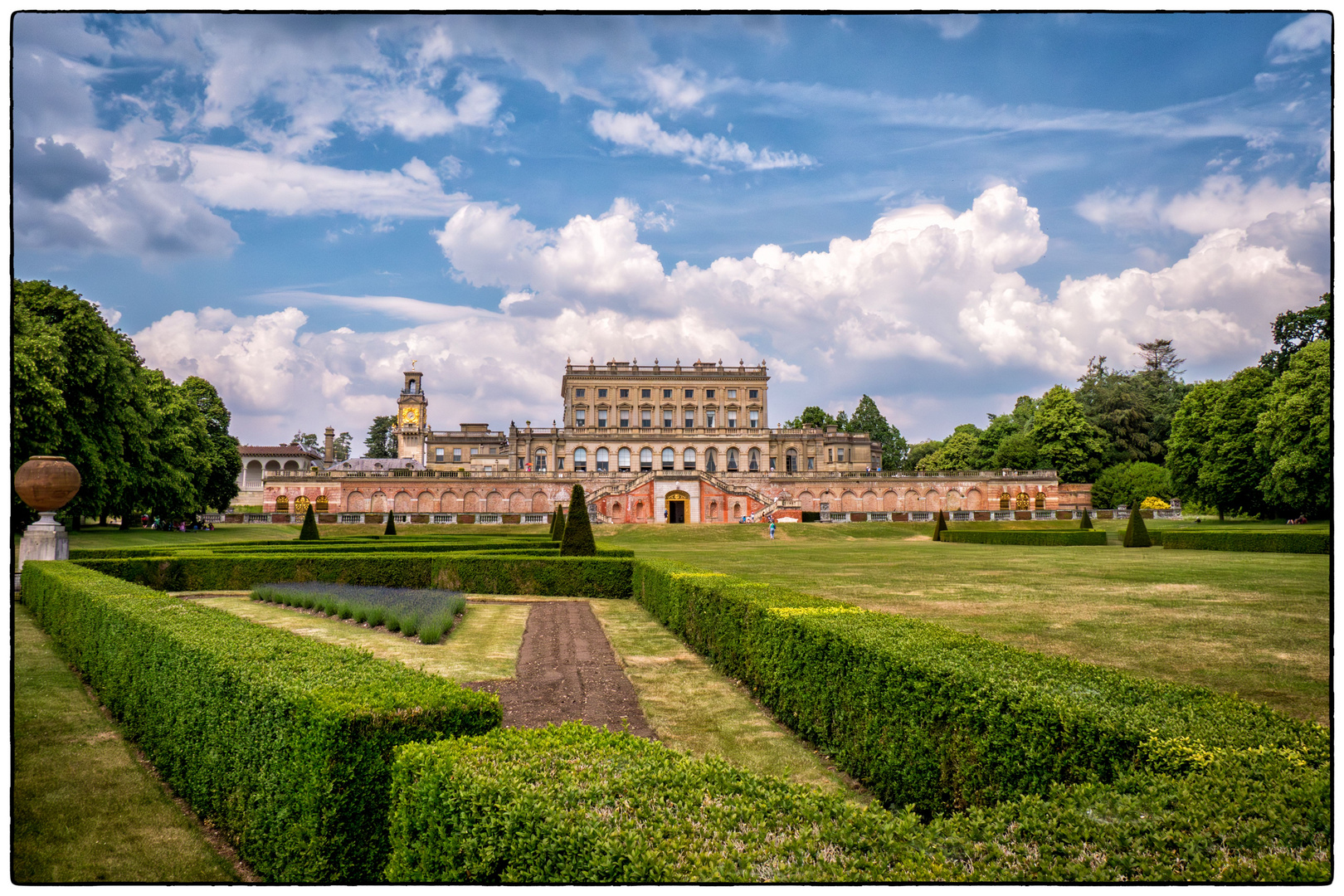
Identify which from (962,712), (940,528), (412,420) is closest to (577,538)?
(962,712)

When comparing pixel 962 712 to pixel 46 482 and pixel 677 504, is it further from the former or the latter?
pixel 677 504

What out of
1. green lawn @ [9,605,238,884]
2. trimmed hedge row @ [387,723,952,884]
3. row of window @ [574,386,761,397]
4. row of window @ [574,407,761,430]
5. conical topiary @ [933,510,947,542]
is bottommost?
conical topiary @ [933,510,947,542]

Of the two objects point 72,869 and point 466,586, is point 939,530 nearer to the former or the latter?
point 466,586

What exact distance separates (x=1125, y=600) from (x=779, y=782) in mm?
→ 15289

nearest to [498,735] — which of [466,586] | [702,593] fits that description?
[702,593]

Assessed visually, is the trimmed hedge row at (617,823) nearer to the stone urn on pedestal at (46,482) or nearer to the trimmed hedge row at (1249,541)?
the stone urn on pedestal at (46,482)

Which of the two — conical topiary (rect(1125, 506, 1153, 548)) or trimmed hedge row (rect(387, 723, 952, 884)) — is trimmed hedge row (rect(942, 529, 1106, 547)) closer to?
conical topiary (rect(1125, 506, 1153, 548))

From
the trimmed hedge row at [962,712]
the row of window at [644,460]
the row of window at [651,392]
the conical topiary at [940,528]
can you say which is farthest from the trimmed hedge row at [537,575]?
the row of window at [651,392]

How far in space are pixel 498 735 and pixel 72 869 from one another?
10.9 feet

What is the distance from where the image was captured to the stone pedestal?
16.8m

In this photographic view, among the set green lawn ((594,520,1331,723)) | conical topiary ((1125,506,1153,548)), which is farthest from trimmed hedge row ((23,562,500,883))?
conical topiary ((1125,506,1153,548))

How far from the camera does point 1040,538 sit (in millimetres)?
40219

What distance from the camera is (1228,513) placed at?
57.2 m

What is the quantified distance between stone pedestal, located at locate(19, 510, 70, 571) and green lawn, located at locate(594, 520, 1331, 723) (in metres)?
16.4
